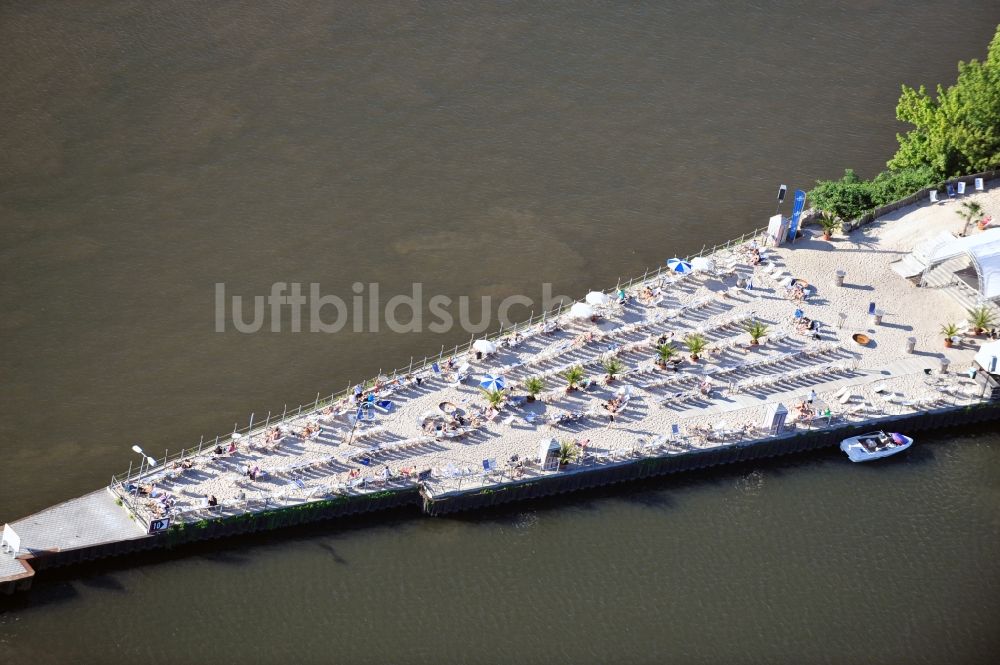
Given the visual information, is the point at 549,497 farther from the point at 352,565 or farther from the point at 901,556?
the point at 901,556

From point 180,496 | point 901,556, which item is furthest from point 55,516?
point 901,556

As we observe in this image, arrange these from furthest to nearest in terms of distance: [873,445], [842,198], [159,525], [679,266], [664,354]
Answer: [842,198], [679,266], [664,354], [873,445], [159,525]

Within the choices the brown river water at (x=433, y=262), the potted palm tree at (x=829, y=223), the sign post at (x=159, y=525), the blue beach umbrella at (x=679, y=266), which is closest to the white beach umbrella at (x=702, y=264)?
the blue beach umbrella at (x=679, y=266)

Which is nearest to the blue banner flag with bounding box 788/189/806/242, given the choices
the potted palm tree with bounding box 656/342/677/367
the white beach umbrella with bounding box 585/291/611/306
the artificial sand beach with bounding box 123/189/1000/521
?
the artificial sand beach with bounding box 123/189/1000/521

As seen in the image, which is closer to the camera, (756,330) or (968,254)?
(756,330)

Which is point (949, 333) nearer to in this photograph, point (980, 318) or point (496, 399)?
point (980, 318)

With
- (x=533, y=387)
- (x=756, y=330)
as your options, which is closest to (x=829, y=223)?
(x=756, y=330)

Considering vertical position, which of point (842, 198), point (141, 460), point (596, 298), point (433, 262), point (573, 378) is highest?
point (842, 198)

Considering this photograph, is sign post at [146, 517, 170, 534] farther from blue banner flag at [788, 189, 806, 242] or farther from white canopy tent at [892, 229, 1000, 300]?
white canopy tent at [892, 229, 1000, 300]

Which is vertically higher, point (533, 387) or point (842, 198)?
point (842, 198)
